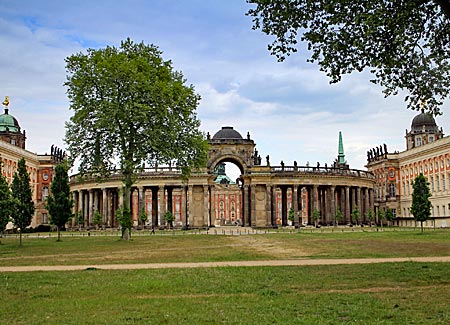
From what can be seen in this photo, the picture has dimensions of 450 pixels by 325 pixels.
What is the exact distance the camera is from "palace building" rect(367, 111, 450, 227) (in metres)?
93.2

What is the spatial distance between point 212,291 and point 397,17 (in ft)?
38.7

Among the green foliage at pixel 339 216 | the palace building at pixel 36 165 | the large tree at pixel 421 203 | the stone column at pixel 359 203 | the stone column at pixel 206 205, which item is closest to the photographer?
the large tree at pixel 421 203

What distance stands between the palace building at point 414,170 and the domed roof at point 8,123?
79.9m

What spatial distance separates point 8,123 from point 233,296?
107 meters

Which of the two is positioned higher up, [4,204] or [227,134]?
[227,134]

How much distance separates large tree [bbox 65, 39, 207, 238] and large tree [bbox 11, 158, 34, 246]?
5372 millimetres

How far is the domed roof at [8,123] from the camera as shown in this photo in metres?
110

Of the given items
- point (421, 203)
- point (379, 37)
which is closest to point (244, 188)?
point (421, 203)

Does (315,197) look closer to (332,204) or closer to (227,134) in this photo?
(332,204)

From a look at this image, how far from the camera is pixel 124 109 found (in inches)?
1827

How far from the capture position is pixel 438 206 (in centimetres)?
9519

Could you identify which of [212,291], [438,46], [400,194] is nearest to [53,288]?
[212,291]

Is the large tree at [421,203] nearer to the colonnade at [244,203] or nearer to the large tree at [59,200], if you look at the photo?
the colonnade at [244,203]

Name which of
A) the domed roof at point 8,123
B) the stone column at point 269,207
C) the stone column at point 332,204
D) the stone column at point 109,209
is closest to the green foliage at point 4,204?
the stone column at point 109,209
